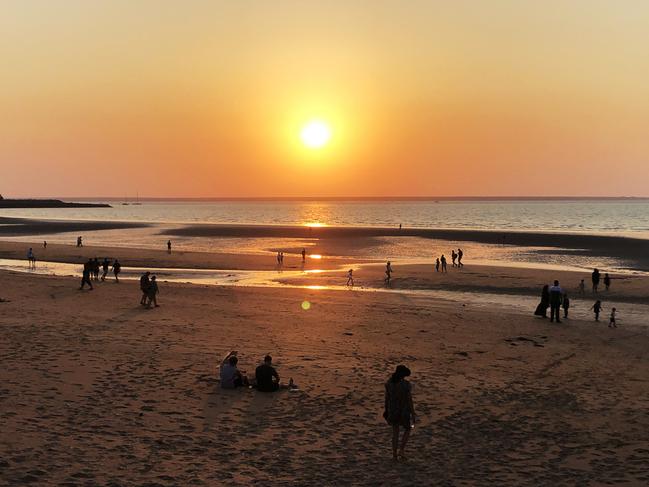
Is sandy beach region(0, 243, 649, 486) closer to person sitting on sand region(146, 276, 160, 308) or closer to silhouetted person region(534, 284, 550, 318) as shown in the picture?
person sitting on sand region(146, 276, 160, 308)

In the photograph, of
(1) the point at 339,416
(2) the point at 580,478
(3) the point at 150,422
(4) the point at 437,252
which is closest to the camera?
(2) the point at 580,478

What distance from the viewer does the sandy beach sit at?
9922mm

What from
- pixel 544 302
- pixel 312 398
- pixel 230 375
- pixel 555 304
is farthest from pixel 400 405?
pixel 544 302

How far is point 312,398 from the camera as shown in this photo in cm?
1364

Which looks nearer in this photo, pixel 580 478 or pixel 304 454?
pixel 580 478

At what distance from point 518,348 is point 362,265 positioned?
3090 cm

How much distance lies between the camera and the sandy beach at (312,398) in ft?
32.6

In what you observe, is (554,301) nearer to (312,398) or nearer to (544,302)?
(544,302)

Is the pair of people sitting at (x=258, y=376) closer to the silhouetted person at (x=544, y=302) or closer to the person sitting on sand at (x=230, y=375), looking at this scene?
the person sitting on sand at (x=230, y=375)

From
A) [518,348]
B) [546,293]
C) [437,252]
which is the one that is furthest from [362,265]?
[518,348]

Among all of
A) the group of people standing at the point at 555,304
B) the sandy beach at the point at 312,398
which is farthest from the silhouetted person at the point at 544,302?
the sandy beach at the point at 312,398

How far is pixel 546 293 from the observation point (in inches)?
966

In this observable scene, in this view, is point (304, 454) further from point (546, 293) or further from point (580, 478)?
point (546, 293)

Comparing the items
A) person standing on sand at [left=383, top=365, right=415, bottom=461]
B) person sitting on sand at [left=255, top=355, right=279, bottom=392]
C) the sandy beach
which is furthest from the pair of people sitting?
person standing on sand at [left=383, top=365, right=415, bottom=461]
